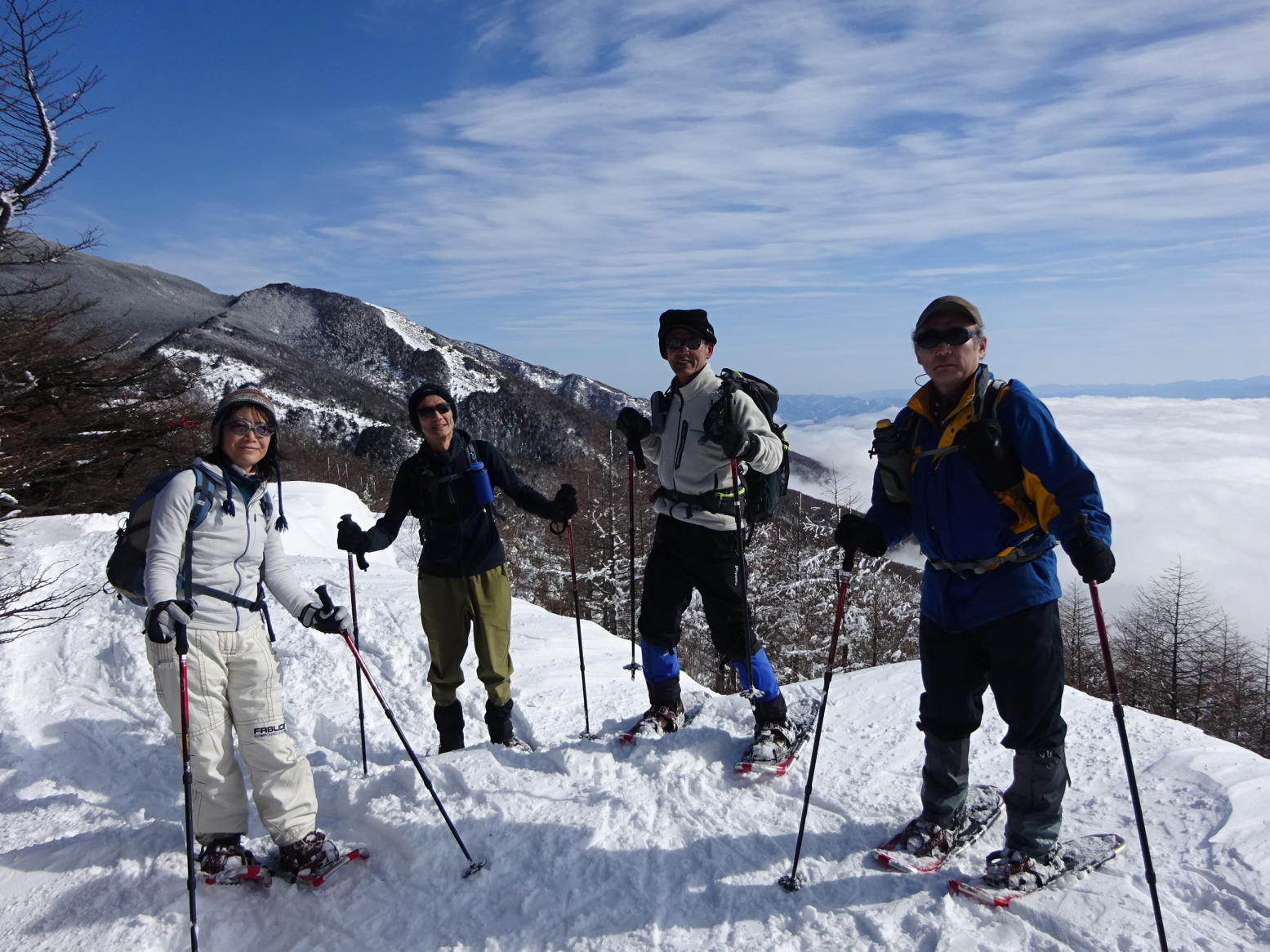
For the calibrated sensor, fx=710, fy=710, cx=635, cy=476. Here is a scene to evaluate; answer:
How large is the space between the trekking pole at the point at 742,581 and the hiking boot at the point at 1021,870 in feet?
5.31

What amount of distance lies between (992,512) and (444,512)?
3428 mm

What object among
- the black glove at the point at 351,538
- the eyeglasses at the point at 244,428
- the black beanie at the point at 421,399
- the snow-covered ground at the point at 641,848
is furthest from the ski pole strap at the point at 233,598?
the black beanie at the point at 421,399

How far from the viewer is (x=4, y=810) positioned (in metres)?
4.60

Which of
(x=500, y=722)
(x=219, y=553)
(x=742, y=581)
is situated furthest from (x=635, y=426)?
(x=219, y=553)

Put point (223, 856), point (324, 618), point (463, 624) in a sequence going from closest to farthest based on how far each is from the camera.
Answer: point (223, 856), point (324, 618), point (463, 624)

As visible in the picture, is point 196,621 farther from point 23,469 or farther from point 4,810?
point 23,469

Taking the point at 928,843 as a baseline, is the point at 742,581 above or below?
above

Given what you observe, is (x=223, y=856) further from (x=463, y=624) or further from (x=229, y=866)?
(x=463, y=624)

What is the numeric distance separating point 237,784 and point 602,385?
574 ft

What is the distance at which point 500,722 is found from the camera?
5.29 meters

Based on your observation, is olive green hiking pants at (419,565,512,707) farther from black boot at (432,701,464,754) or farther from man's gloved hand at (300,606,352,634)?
man's gloved hand at (300,606,352,634)

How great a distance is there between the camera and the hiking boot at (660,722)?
4.73 m

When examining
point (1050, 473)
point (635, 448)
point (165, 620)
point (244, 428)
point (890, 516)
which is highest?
point (244, 428)

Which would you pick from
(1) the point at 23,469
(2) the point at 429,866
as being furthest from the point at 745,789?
(1) the point at 23,469
